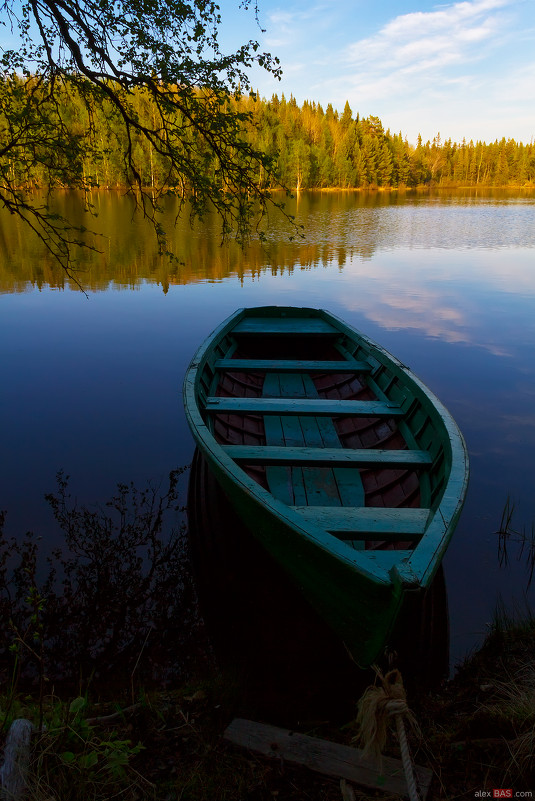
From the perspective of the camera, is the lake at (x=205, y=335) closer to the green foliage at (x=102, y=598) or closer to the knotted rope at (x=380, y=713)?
the green foliage at (x=102, y=598)

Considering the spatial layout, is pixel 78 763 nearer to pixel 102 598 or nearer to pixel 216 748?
pixel 216 748

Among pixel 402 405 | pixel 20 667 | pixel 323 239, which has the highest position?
pixel 323 239

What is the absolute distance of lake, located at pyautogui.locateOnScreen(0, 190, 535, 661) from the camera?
6105 mm

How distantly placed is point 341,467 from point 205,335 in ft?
29.5

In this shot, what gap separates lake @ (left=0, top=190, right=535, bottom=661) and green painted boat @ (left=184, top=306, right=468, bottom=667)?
4.61ft

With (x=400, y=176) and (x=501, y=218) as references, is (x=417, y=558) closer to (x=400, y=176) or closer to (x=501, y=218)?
(x=501, y=218)

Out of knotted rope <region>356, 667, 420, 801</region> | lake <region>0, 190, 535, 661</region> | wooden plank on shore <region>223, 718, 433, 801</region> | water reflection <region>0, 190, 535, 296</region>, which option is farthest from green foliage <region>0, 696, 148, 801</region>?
water reflection <region>0, 190, 535, 296</region>

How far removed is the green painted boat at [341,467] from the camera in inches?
111

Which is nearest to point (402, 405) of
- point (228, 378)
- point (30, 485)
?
point (228, 378)

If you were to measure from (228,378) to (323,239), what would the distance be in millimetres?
24248

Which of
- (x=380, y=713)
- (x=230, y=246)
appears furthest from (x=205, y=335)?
(x=230, y=246)

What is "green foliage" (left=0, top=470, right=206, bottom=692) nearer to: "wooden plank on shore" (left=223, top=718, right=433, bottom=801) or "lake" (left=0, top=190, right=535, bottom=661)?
"lake" (left=0, top=190, right=535, bottom=661)

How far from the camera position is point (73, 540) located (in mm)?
5270

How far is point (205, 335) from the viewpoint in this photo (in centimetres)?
1295
